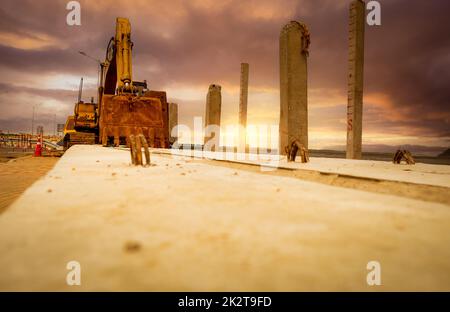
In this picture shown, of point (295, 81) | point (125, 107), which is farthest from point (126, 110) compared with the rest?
point (295, 81)

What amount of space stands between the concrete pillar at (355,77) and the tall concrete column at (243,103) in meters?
4.44

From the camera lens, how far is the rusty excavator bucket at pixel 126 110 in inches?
391

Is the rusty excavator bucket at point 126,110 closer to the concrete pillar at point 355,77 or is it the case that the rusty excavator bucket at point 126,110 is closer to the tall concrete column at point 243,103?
the tall concrete column at point 243,103

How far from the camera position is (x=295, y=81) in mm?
6125

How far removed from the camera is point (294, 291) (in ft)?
1.89

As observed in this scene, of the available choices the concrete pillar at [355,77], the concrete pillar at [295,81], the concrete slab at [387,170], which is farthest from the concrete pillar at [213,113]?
the concrete slab at [387,170]

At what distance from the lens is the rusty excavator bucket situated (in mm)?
9938

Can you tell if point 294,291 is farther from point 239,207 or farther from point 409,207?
point 409,207

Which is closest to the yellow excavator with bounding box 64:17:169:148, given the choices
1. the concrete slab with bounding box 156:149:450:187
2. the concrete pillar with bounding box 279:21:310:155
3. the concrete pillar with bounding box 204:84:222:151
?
the concrete pillar with bounding box 204:84:222:151

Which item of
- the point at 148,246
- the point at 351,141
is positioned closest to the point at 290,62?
the point at 351,141

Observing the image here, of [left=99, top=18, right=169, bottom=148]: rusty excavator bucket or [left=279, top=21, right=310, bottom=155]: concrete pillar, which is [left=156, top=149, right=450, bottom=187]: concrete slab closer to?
[left=279, top=21, right=310, bottom=155]: concrete pillar

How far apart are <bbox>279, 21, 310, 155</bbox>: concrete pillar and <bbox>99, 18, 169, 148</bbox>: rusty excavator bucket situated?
18.8ft

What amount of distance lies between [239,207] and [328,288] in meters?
0.70

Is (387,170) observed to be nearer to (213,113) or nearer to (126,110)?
(213,113)
